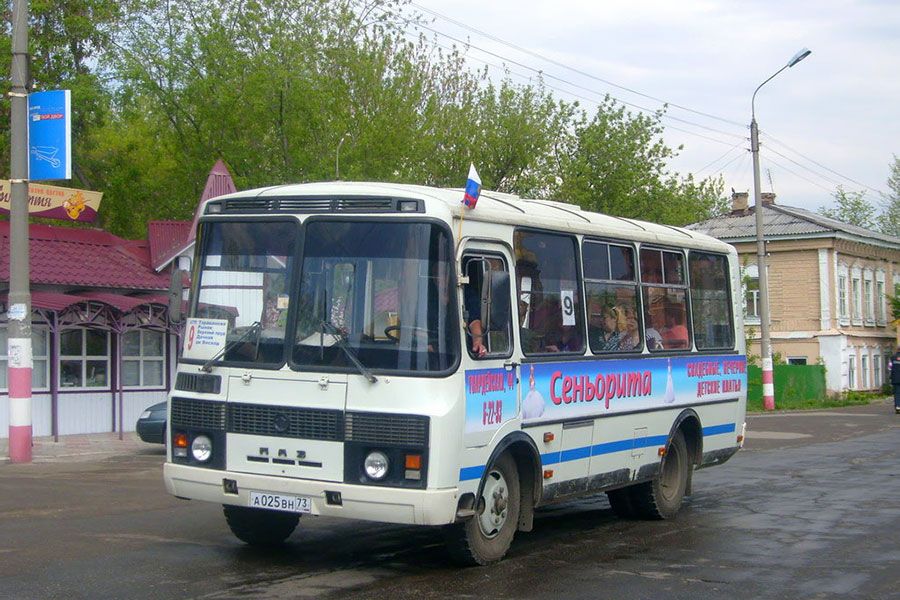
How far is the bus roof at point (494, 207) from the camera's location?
9.09 metres

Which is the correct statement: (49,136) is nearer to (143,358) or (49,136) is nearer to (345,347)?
(143,358)

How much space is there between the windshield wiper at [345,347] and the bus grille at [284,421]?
37cm

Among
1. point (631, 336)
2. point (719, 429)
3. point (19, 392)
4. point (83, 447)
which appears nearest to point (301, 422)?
point (631, 336)

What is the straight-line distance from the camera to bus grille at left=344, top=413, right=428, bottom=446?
8492 mm

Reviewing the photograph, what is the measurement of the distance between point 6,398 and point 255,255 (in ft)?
49.5

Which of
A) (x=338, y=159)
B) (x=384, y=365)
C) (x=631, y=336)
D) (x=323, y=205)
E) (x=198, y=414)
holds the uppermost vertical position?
(x=338, y=159)

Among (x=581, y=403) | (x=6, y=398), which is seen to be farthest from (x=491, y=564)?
(x=6, y=398)

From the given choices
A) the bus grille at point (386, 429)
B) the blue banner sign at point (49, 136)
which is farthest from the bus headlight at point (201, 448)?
the blue banner sign at point (49, 136)

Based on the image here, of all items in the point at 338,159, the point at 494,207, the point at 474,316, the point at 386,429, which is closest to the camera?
the point at 386,429

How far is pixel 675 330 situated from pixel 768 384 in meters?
24.2

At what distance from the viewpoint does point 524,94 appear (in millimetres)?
44469

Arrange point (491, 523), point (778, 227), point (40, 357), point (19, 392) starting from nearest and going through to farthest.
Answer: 1. point (491, 523)
2. point (19, 392)
3. point (40, 357)
4. point (778, 227)

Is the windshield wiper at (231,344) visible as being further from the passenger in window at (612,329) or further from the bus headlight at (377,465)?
the passenger in window at (612,329)

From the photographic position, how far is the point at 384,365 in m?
8.68
